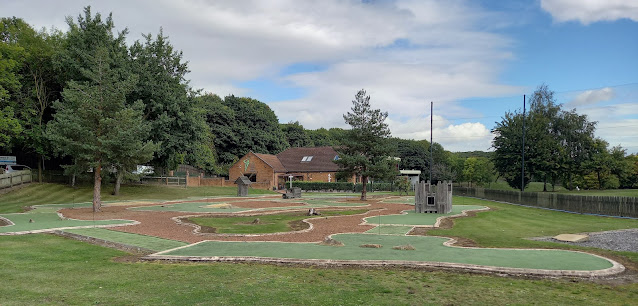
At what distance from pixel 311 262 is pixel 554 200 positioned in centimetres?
2677

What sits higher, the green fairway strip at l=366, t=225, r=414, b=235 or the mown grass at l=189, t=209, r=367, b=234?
the green fairway strip at l=366, t=225, r=414, b=235

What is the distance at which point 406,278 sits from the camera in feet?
29.8

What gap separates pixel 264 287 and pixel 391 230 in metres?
10.4

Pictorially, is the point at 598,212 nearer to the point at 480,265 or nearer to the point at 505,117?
the point at 480,265

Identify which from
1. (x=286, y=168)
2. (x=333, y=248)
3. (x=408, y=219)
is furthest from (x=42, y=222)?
(x=286, y=168)

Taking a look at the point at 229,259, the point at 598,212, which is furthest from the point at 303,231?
the point at 598,212

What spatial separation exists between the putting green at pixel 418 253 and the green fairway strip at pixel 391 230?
2447 mm

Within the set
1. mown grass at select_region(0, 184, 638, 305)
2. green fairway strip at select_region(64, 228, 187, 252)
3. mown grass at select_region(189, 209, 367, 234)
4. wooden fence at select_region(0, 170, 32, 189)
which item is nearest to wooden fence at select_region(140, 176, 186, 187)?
wooden fence at select_region(0, 170, 32, 189)

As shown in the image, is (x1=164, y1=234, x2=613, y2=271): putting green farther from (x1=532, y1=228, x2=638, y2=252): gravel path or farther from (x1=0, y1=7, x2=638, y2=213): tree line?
(x1=0, y1=7, x2=638, y2=213): tree line

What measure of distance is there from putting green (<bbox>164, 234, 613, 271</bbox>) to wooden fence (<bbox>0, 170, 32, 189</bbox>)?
28301 millimetres

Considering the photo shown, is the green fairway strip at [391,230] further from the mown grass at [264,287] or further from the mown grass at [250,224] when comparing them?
the mown grass at [264,287]

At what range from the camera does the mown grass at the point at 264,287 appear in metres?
7.39

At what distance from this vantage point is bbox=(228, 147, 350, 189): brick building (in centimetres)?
6600

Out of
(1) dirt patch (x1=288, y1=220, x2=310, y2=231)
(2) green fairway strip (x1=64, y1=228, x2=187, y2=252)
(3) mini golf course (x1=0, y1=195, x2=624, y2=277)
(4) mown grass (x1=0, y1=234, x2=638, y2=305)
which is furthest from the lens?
(1) dirt patch (x1=288, y1=220, x2=310, y2=231)
